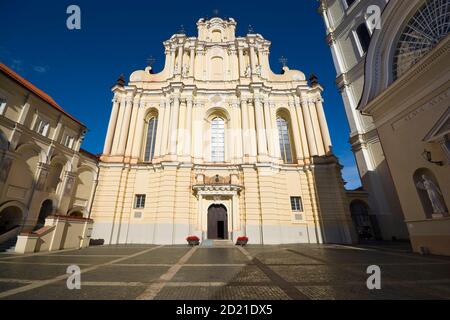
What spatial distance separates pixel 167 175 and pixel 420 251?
17.1m

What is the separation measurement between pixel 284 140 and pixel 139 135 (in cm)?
1603

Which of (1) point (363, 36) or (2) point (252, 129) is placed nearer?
(2) point (252, 129)

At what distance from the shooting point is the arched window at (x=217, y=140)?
20.8 meters

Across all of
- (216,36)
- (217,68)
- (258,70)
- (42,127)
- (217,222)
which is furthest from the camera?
(216,36)

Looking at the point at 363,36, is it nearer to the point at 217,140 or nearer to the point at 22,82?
the point at 217,140

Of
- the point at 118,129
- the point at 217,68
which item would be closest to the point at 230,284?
the point at 118,129

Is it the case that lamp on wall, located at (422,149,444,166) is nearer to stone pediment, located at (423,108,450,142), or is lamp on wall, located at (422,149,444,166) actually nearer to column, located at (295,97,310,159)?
stone pediment, located at (423,108,450,142)

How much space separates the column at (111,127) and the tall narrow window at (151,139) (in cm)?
343

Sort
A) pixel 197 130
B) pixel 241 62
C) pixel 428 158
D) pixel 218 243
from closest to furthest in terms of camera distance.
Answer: pixel 428 158, pixel 218 243, pixel 197 130, pixel 241 62

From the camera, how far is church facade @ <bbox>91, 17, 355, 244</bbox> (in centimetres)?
1719

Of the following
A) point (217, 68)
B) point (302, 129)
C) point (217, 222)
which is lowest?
point (217, 222)

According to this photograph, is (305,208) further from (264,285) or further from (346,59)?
(346,59)

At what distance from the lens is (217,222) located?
18.0m

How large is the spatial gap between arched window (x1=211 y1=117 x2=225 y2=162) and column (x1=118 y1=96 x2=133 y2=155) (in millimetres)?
9067
